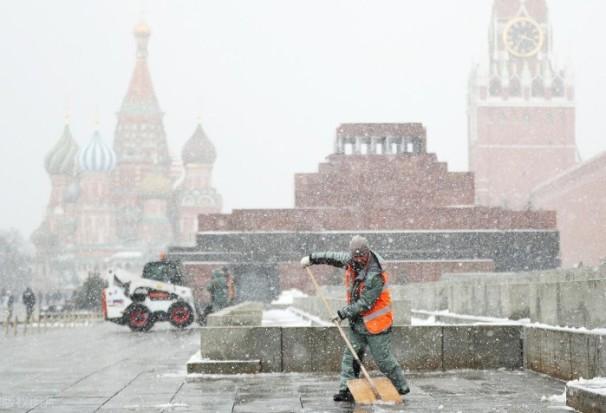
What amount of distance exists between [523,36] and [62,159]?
70.1m

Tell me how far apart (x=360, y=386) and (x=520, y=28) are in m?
118

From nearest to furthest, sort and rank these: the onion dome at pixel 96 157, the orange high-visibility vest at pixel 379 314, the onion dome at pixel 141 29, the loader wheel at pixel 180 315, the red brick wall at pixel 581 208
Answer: the orange high-visibility vest at pixel 379 314 → the loader wheel at pixel 180 315 → the red brick wall at pixel 581 208 → the onion dome at pixel 96 157 → the onion dome at pixel 141 29

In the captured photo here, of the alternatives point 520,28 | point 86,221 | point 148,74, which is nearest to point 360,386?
point 520,28

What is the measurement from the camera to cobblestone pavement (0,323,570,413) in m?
8.96

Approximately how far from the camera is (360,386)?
9.30 metres

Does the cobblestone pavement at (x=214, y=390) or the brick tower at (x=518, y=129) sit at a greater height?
the brick tower at (x=518, y=129)

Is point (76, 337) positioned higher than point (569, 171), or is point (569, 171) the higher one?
point (569, 171)

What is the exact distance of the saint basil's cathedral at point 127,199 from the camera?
148 meters

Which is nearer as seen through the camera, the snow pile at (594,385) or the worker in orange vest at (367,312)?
the snow pile at (594,385)

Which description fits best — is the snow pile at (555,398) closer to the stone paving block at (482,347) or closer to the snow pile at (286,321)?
the stone paving block at (482,347)

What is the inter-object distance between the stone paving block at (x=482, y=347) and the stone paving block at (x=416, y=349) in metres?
0.09

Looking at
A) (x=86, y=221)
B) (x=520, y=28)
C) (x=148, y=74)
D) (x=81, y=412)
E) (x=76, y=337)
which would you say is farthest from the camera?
(x=148, y=74)

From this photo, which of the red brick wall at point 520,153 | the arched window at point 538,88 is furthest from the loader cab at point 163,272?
the arched window at point 538,88

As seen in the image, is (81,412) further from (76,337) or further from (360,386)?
(76,337)
